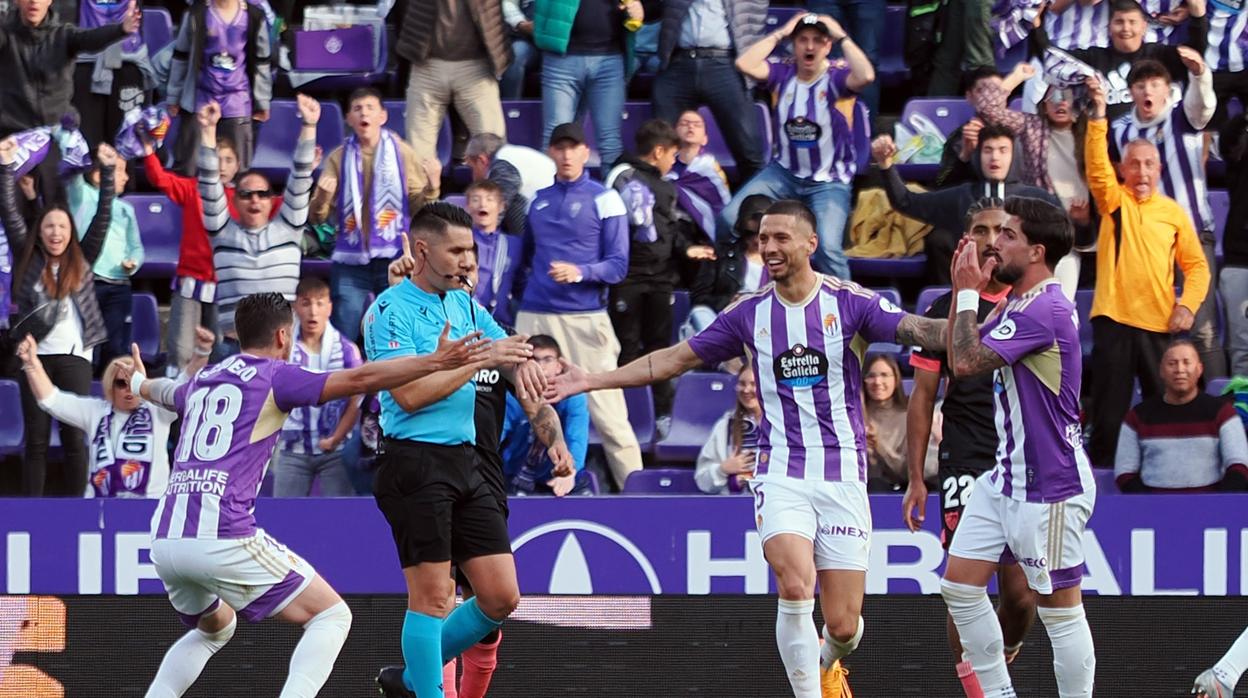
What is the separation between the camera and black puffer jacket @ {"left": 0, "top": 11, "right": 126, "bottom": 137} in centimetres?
1169

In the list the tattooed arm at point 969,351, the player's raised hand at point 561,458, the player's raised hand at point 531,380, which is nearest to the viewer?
the tattooed arm at point 969,351

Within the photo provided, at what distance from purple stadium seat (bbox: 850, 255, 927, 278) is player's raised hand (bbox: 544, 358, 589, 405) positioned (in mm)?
4412


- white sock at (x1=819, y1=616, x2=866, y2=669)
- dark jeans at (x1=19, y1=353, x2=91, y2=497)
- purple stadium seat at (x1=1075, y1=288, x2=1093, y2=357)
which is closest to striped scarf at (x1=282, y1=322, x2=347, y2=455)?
dark jeans at (x1=19, y1=353, x2=91, y2=497)

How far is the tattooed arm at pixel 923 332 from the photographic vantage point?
7.05 m

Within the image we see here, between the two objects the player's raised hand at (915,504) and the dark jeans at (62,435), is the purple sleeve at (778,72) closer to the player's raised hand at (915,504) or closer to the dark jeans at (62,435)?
the player's raised hand at (915,504)

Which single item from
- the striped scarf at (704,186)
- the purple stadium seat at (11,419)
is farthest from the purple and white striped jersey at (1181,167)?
the purple stadium seat at (11,419)

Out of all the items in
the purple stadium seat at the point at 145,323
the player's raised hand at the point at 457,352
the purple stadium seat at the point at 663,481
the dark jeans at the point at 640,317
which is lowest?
the purple stadium seat at the point at 663,481

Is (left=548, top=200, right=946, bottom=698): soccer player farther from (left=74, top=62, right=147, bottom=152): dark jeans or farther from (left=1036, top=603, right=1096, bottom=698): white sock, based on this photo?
(left=74, top=62, right=147, bottom=152): dark jeans

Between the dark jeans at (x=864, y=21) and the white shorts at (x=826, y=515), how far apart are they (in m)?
5.28

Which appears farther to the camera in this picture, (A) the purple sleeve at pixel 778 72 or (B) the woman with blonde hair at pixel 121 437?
(A) the purple sleeve at pixel 778 72

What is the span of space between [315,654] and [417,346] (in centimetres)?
121

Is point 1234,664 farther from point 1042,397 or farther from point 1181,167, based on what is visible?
point 1181,167

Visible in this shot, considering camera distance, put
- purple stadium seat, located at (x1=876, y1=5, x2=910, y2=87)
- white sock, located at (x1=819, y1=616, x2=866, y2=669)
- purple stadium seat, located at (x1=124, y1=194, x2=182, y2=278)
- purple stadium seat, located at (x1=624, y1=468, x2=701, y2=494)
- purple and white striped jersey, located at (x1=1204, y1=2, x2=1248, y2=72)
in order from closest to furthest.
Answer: white sock, located at (x1=819, y1=616, x2=866, y2=669), purple stadium seat, located at (x1=624, y1=468, x2=701, y2=494), purple and white striped jersey, located at (x1=1204, y1=2, x2=1248, y2=72), purple stadium seat, located at (x1=124, y1=194, x2=182, y2=278), purple stadium seat, located at (x1=876, y1=5, x2=910, y2=87)

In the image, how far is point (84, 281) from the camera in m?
10.7
